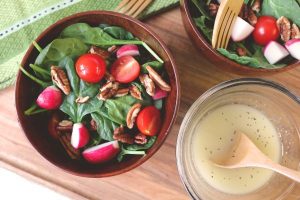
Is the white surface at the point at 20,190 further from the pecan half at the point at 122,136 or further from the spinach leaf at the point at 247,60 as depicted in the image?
the spinach leaf at the point at 247,60

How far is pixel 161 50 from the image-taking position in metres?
0.95

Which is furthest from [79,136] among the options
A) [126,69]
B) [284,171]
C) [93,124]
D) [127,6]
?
[284,171]

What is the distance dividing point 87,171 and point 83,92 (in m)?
0.16

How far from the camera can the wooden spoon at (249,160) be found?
935 mm

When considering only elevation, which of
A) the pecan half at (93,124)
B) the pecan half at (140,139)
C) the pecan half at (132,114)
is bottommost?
the pecan half at (140,139)

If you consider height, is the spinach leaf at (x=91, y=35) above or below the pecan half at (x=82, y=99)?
above

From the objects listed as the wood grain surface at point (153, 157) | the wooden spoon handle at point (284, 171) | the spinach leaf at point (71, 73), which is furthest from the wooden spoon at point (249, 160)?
the spinach leaf at point (71, 73)

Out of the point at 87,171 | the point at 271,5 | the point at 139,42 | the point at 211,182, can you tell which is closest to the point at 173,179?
the point at 211,182

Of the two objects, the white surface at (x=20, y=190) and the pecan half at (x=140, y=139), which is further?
the white surface at (x=20, y=190)

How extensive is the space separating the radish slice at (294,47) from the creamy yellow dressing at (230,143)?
0.15 m

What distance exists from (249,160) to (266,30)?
27 cm

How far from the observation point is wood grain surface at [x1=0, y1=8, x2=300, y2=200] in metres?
1.04

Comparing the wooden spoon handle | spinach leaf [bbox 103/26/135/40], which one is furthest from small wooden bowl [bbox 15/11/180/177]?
the wooden spoon handle

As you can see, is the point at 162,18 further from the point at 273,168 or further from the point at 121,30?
the point at 273,168
